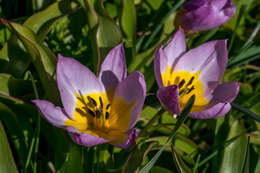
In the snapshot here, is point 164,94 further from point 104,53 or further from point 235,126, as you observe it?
point 235,126

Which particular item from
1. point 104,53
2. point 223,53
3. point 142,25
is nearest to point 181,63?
point 223,53

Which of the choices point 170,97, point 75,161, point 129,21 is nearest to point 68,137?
point 75,161

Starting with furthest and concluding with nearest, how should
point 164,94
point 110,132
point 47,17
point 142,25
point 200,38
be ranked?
point 142,25, point 200,38, point 47,17, point 110,132, point 164,94

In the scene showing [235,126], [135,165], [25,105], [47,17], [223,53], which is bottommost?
[235,126]

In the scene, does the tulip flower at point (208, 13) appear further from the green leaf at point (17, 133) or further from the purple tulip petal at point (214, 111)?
the green leaf at point (17, 133)

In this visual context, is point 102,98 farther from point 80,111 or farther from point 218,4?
point 218,4

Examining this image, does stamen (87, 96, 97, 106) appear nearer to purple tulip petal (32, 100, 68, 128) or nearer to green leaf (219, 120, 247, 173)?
purple tulip petal (32, 100, 68, 128)
